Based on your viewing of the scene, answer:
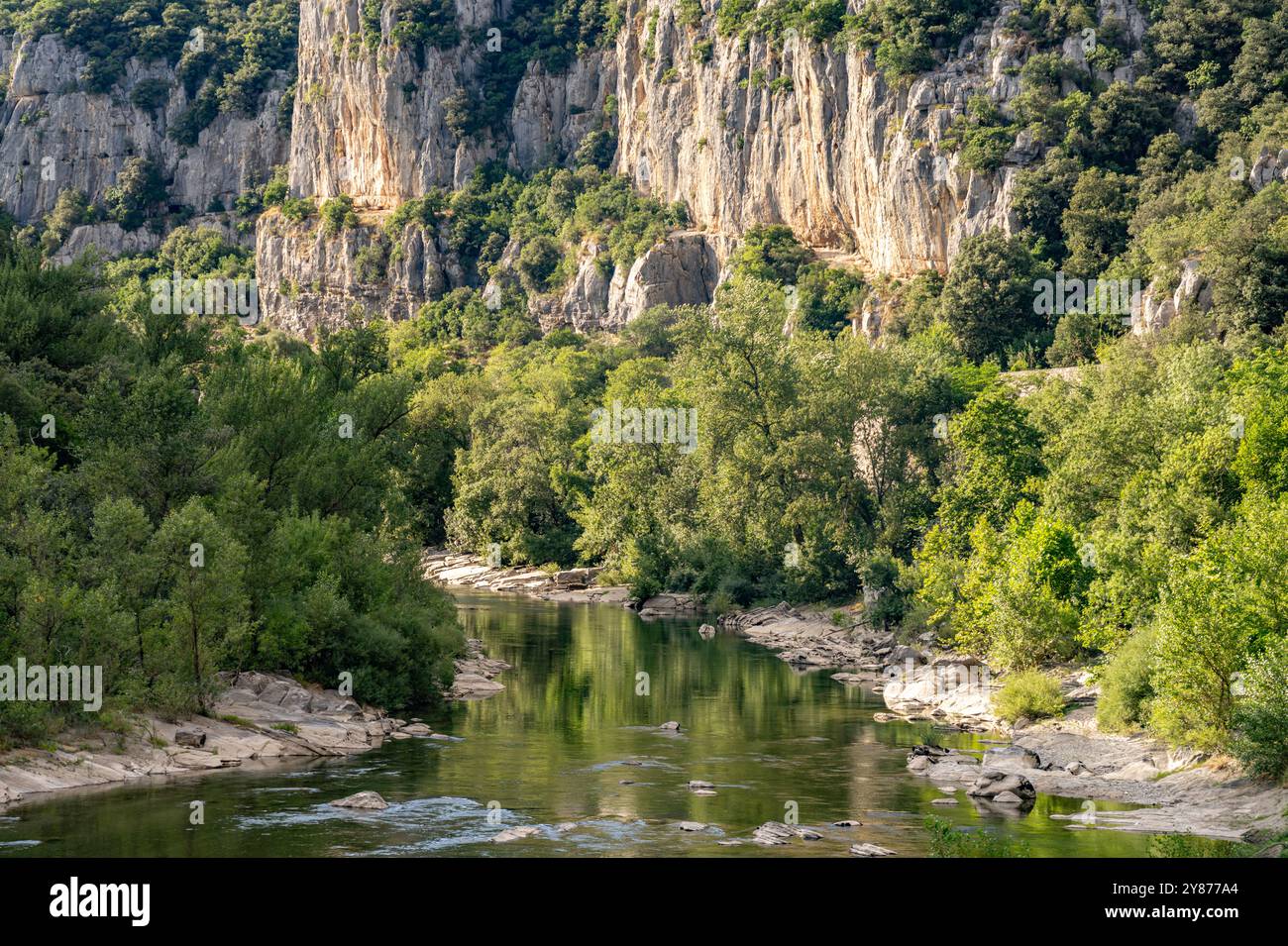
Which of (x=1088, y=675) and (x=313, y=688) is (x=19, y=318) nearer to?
(x=313, y=688)

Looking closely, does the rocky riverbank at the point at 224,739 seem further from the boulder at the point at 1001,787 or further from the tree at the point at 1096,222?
the tree at the point at 1096,222

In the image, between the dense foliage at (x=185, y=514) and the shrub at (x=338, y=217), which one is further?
the shrub at (x=338, y=217)

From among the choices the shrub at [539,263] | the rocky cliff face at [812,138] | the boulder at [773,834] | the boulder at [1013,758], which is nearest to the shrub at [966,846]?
the boulder at [773,834]

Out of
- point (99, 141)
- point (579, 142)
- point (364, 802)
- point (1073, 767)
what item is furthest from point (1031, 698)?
point (99, 141)

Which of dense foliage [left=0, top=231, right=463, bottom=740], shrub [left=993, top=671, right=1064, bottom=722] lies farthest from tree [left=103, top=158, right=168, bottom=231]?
shrub [left=993, top=671, right=1064, bottom=722]

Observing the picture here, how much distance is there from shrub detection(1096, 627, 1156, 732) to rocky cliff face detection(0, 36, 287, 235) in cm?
14317

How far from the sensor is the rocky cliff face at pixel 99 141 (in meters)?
158

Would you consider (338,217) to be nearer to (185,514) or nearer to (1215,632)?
(185,514)

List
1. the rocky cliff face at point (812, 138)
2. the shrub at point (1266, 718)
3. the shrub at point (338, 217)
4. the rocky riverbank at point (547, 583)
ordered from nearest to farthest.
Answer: the shrub at point (1266, 718), the rocky riverbank at point (547, 583), the rocky cliff face at point (812, 138), the shrub at point (338, 217)

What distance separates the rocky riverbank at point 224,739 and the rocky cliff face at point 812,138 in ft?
212

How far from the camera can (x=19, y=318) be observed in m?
39.2

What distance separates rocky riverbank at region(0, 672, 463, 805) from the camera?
25609 mm

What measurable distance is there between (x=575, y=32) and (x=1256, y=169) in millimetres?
85844
